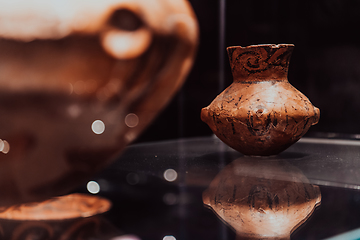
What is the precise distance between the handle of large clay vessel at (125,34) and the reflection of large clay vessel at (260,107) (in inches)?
26.5

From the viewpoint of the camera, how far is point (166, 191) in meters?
0.79

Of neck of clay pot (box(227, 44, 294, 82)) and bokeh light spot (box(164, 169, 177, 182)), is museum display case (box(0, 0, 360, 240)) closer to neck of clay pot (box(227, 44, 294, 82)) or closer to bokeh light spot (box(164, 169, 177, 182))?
bokeh light spot (box(164, 169, 177, 182))

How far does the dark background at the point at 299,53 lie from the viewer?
1.83 m

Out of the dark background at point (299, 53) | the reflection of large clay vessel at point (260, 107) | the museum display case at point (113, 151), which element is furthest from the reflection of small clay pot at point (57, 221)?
the dark background at point (299, 53)

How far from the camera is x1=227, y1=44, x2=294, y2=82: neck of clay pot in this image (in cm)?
120

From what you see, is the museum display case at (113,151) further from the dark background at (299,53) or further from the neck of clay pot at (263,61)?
the dark background at (299,53)

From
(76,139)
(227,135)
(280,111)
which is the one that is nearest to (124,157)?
(227,135)

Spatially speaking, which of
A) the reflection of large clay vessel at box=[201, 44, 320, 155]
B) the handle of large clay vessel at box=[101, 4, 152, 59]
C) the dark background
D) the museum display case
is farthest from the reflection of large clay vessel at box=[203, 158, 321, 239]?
the dark background

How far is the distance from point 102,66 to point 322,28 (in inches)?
63.0

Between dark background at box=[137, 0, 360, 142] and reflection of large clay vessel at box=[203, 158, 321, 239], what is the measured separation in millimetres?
881

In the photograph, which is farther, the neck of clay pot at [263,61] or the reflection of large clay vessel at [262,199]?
the neck of clay pot at [263,61]

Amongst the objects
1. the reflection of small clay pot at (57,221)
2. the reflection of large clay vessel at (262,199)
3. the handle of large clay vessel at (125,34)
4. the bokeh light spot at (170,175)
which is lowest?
the bokeh light spot at (170,175)

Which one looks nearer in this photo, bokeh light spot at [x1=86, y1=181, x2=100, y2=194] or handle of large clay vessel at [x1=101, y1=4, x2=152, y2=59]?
handle of large clay vessel at [x1=101, y1=4, x2=152, y2=59]

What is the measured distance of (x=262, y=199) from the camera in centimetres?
72
